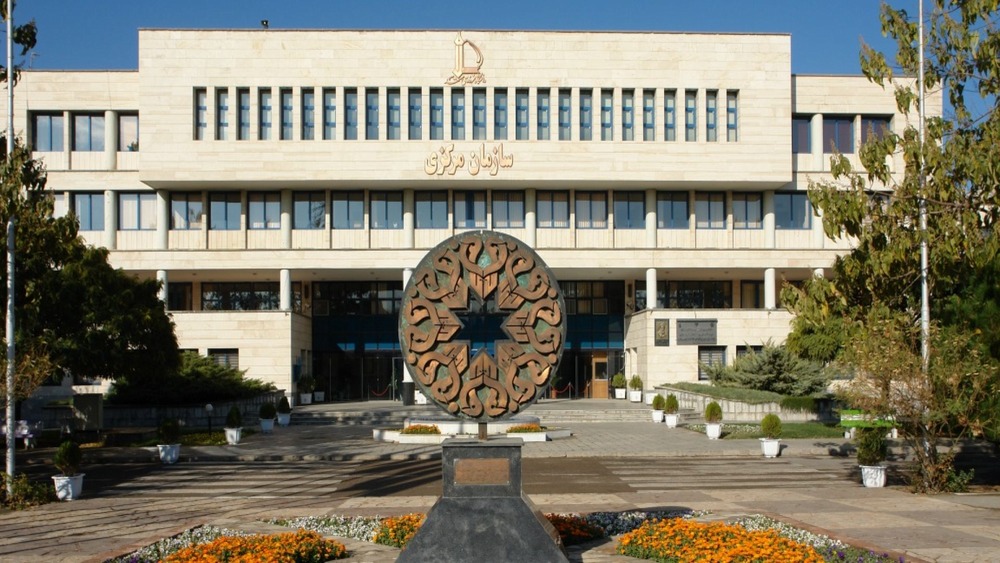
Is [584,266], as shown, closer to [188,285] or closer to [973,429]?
[188,285]

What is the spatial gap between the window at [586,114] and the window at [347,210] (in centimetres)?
1307

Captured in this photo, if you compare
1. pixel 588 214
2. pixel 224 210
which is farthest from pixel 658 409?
pixel 224 210

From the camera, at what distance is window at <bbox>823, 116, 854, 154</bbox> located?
5244 centimetres

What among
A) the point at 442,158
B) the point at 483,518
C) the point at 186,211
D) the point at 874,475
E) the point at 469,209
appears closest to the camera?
the point at 483,518

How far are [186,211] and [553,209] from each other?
824 inches

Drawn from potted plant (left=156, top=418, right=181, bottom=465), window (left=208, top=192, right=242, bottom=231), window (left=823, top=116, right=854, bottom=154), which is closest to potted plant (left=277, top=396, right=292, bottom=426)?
potted plant (left=156, top=418, right=181, bottom=465)

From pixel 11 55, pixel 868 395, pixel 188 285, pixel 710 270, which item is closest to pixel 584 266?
pixel 710 270

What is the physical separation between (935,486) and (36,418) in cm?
3187

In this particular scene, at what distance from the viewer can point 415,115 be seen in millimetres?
49156

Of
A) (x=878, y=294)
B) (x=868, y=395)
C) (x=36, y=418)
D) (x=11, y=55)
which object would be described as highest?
(x=11, y=55)

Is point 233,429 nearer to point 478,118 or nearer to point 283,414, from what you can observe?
point 283,414

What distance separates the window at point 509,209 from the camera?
51188mm

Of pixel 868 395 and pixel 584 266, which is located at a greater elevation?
pixel 584 266

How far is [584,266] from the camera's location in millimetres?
49469
